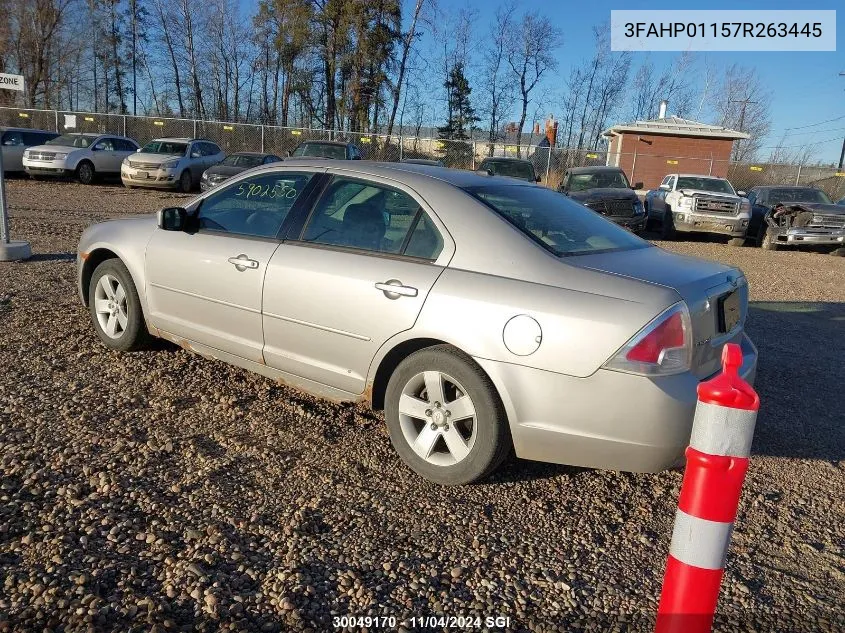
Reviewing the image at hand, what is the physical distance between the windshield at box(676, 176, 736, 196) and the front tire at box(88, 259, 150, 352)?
14255 millimetres

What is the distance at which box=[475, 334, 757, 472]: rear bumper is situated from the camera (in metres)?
2.81

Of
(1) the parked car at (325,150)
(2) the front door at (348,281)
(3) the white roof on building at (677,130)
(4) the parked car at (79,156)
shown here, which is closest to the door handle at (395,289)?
(2) the front door at (348,281)

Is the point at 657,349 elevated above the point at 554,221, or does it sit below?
below

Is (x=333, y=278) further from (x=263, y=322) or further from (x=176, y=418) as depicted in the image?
(x=176, y=418)

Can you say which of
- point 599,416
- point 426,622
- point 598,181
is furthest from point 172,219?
point 598,181

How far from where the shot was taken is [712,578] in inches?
69.6

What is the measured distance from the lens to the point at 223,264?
Answer: 4137 mm

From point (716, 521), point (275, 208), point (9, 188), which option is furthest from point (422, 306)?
point (9, 188)

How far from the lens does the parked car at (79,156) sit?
2080 centimetres

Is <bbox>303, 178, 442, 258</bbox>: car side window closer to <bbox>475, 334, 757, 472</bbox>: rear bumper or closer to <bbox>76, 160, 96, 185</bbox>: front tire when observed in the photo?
<bbox>475, 334, 757, 472</bbox>: rear bumper

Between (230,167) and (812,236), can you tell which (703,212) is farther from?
(230,167)

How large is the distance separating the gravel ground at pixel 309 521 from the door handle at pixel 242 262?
0.86 metres

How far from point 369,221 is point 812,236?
13.7 metres

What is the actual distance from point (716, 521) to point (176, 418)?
310cm
